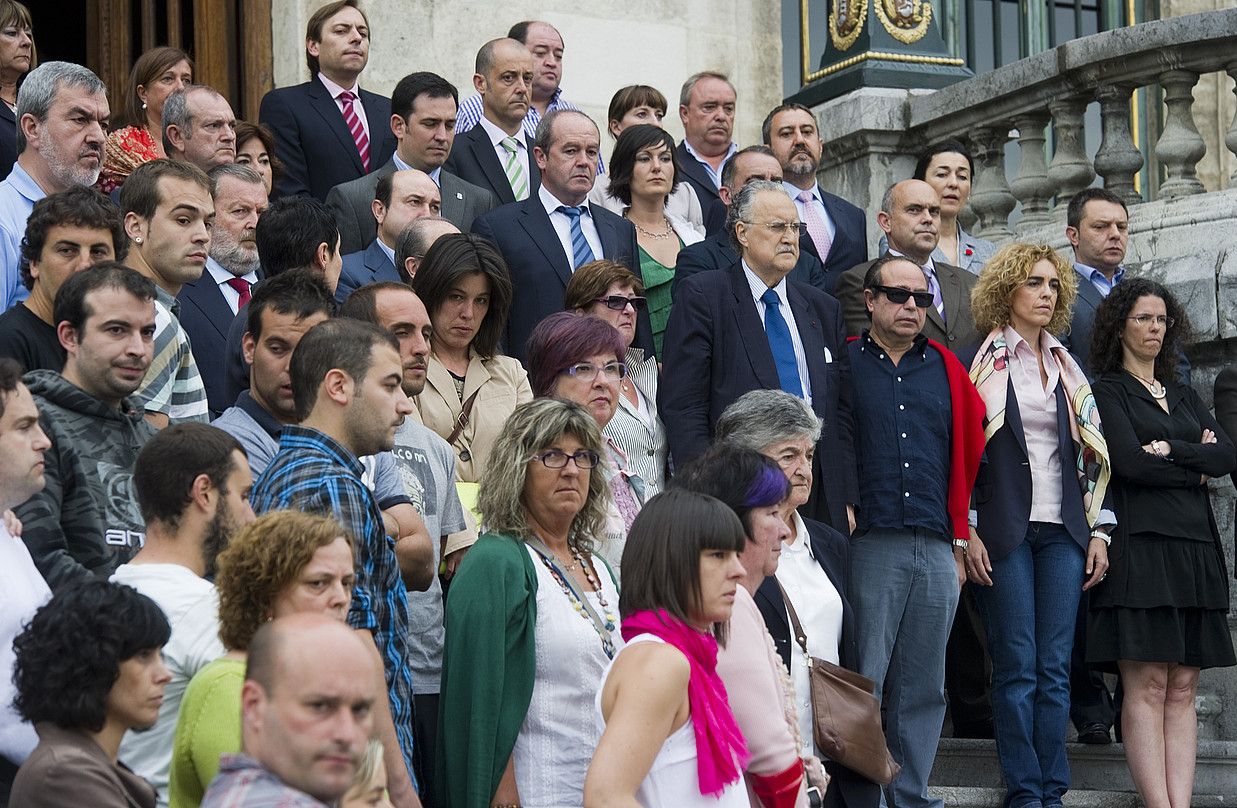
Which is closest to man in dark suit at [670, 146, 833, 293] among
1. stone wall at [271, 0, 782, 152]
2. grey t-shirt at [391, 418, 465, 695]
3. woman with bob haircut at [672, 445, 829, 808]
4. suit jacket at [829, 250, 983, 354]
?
suit jacket at [829, 250, 983, 354]

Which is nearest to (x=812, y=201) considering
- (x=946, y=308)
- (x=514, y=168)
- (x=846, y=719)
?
(x=946, y=308)

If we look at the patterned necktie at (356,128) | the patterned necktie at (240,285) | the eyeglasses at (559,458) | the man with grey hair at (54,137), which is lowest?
the eyeglasses at (559,458)

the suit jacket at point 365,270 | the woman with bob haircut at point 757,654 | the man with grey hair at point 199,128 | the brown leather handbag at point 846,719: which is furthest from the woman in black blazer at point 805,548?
the man with grey hair at point 199,128

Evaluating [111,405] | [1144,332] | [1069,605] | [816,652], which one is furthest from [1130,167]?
[111,405]

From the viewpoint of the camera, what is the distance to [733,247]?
7.70 m

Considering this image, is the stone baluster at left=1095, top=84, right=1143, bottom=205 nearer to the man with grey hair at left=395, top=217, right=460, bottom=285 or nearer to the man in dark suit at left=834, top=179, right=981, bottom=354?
the man in dark suit at left=834, top=179, right=981, bottom=354

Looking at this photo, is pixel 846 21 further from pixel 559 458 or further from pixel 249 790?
pixel 249 790

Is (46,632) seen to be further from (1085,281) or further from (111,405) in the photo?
(1085,281)

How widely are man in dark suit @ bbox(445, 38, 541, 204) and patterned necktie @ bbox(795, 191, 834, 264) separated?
121 centimetres

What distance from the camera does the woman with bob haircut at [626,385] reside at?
275 inches

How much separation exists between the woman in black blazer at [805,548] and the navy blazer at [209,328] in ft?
5.28

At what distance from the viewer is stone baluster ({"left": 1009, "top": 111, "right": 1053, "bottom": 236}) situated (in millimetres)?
9781

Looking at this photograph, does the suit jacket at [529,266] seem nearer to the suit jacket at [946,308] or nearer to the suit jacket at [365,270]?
the suit jacket at [365,270]

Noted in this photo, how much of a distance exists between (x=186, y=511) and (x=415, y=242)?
8.82 ft
